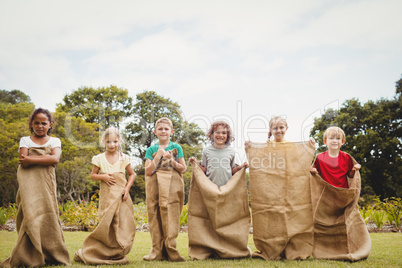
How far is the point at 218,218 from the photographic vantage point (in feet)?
13.4

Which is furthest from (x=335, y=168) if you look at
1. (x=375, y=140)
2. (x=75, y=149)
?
(x=375, y=140)

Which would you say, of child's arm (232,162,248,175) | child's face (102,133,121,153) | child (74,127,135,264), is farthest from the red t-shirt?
child's face (102,133,121,153)

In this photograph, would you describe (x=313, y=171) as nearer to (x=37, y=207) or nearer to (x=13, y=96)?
(x=37, y=207)

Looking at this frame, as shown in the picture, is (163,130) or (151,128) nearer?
(163,130)

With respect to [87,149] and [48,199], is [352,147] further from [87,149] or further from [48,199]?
[48,199]

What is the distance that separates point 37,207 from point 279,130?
3.28m

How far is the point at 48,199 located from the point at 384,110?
23.5 metres

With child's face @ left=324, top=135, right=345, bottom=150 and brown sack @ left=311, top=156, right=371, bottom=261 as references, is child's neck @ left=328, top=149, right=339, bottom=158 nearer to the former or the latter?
child's face @ left=324, top=135, right=345, bottom=150

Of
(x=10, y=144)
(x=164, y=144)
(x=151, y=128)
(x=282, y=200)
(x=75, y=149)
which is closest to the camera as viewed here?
(x=282, y=200)

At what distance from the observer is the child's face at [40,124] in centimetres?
390

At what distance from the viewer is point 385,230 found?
8.55m

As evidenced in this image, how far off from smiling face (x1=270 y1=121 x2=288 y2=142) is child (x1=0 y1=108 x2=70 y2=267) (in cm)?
292

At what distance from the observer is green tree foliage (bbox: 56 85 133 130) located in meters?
22.7

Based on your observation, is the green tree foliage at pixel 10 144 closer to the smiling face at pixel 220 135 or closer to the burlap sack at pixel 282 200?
the smiling face at pixel 220 135
